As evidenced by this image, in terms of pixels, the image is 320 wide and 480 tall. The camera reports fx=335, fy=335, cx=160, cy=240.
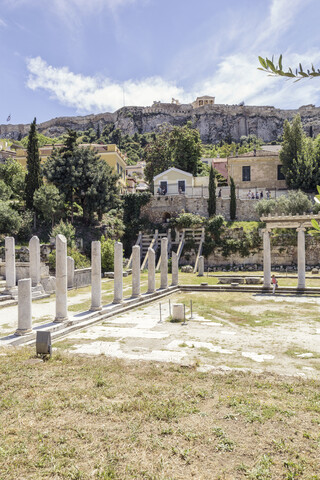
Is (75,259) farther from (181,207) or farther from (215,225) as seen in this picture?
(181,207)

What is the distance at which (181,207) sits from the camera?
4244cm

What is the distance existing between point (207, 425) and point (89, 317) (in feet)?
28.5

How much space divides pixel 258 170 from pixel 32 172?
28944 mm

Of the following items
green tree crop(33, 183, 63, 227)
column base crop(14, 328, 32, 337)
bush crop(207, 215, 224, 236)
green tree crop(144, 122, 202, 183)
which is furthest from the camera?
green tree crop(144, 122, 202, 183)

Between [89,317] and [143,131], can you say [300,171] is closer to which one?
[89,317]

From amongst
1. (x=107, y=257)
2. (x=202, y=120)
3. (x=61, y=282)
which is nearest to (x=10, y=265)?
(x=61, y=282)

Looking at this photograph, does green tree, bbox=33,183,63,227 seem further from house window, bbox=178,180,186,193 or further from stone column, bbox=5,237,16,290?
house window, bbox=178,180,186,193

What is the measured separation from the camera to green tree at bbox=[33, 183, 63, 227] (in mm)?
32312

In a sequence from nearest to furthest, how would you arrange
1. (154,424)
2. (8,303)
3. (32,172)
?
(154,424) < (8,303) < (32,172)

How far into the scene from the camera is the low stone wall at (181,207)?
136 ft

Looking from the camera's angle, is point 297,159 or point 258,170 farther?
point 258,170

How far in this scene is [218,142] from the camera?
11694 cm

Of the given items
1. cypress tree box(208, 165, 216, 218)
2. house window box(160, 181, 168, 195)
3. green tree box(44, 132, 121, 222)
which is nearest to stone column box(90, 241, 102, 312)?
green tree box(44, 132, 121, 222)

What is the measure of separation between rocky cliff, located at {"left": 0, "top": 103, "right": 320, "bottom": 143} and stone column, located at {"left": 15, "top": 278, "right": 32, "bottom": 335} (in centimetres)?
11364
